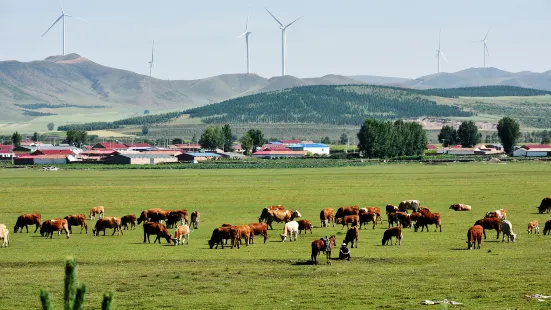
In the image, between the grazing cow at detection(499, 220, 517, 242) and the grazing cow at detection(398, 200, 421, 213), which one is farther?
the grazing cow at detection(398, 200, 421, 213)

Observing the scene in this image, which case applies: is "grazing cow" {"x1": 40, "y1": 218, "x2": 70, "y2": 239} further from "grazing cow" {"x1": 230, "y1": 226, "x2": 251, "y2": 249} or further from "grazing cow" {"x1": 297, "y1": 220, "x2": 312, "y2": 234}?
"grazing cow" {"x1": 297, "y1": 220, "x2": 312, "y2": 234}

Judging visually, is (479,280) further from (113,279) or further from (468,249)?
(113,279)

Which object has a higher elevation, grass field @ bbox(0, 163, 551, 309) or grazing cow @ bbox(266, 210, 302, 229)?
grazing cow @ bbox(266, 210, 302, 229)

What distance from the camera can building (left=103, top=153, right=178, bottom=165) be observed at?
163500 millimetres

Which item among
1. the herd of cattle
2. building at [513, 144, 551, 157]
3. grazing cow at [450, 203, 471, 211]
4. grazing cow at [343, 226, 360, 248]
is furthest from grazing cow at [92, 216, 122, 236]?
building at [513, 144, 551, 157]

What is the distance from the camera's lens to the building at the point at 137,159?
6437 inches

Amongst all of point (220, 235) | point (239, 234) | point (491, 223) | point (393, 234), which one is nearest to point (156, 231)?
point (220, 235)

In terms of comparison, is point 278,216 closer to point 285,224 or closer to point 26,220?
point 285,224

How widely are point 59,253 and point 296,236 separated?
9.07 metres

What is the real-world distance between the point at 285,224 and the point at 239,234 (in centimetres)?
490

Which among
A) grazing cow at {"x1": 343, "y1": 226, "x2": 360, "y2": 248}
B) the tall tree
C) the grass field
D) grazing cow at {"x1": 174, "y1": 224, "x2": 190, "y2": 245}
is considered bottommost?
the grass field

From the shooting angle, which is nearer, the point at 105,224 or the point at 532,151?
the point at 105,224

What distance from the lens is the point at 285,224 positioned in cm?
3891

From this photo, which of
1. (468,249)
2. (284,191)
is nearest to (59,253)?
(468,249)
